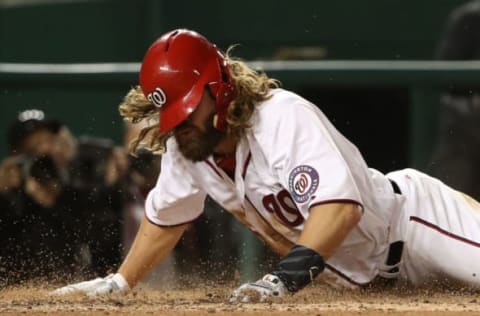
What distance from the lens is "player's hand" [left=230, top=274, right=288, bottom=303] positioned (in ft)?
10.6

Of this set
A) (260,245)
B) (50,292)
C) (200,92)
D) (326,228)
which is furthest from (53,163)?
(326,228)

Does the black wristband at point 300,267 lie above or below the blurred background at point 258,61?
above

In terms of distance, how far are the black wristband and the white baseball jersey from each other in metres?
0.16

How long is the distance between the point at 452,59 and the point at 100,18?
2.54m

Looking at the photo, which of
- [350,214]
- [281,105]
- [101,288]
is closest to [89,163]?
[101,288]

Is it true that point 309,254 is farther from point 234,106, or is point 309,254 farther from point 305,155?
point 234,106

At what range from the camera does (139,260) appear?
3984 mm

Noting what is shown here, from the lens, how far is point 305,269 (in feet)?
10.6

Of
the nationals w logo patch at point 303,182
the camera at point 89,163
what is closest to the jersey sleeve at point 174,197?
the nationals w logo patch at point 303,182

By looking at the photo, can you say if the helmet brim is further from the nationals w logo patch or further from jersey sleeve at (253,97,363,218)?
the nationals w logo patch

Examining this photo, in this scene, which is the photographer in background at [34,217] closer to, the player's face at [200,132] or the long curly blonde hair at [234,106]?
the long curly blonde hair at [234,106]

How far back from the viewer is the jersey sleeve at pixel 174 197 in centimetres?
393

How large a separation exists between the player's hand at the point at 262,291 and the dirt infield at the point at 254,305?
0.03m

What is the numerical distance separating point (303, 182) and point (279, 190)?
0.27 meters
